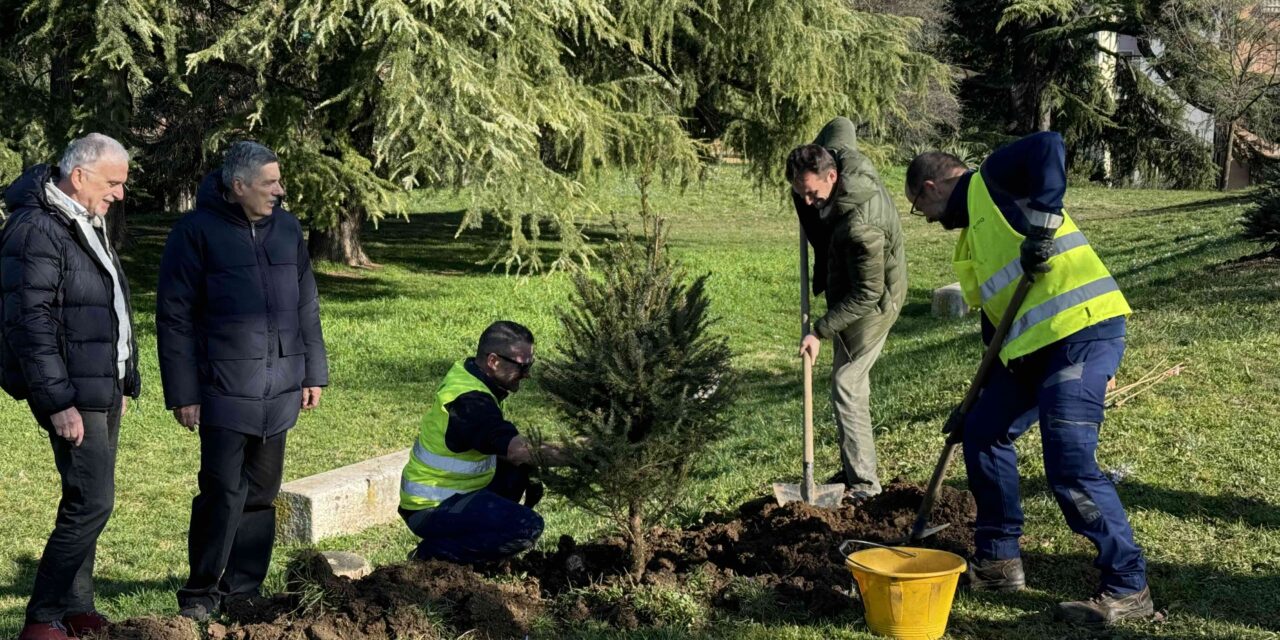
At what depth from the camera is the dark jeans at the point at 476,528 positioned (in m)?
5.00

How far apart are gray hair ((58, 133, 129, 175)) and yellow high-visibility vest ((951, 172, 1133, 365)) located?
3.24 meters

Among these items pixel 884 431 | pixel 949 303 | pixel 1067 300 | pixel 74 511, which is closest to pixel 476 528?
pixel 74 511

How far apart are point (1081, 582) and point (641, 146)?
45.3 ft

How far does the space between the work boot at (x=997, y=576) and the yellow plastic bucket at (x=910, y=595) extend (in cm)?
43

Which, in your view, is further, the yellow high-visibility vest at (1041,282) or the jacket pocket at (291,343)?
the jacket pocket at (291,343)

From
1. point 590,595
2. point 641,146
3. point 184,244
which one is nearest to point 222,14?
point 641,146

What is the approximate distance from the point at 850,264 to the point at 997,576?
1684mm

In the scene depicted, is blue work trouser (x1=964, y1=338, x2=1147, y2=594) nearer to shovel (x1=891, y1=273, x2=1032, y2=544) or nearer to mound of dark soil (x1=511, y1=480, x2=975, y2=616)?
shovel (x1=891, y1=273, x2=1032, y2=544)

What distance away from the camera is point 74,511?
4.54 meters

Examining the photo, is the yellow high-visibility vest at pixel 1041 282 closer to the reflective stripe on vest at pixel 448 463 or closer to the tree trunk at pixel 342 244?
the reflective stripe on vest at pixel 448 463

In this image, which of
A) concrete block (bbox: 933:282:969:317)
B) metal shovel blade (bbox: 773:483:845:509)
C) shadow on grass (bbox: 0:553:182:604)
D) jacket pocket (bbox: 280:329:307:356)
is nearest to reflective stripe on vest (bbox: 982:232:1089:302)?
metal shovel blade (bbox: 773:483:845:509)

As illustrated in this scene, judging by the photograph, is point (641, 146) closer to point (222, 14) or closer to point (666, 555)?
point (222, 14)

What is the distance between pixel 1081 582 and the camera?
15.9 feet

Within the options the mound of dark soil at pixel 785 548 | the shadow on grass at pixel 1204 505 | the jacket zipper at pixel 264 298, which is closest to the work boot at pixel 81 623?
the jacket zipper at pixel 264 298
